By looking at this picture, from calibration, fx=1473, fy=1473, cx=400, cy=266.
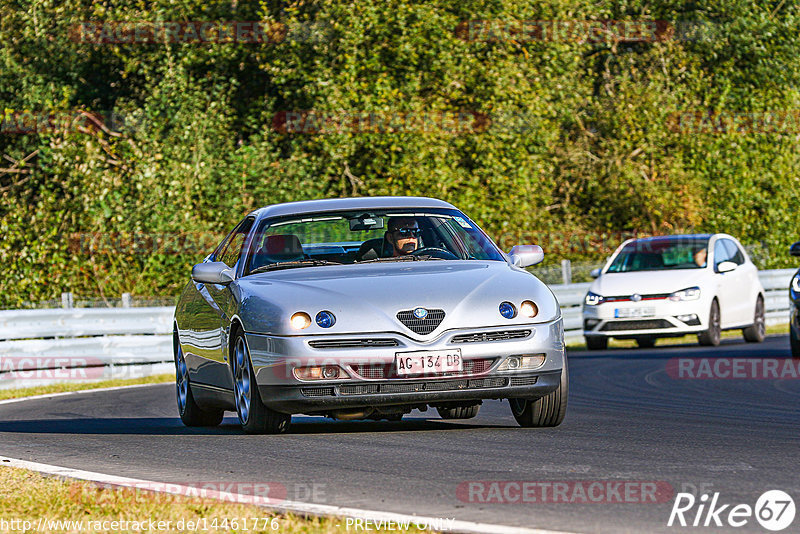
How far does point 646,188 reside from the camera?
35.4 metres

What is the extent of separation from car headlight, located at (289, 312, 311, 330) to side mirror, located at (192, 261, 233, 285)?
3.87 feet

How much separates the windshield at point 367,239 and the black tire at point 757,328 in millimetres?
12524

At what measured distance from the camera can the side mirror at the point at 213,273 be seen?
9547 millimetres

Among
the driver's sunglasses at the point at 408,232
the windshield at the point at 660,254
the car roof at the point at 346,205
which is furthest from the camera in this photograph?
the windshield at the point at 660,254

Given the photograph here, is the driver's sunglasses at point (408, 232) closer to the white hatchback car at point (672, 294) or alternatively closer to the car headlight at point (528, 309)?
the car headlight at point (528, 309)

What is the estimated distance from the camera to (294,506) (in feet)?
20.2

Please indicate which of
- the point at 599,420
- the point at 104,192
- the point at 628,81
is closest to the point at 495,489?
the point at 599,420

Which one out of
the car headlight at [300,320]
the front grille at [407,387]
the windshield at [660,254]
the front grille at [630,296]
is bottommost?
the front grille at [630,296]

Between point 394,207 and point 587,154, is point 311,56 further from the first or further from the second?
point 394,207

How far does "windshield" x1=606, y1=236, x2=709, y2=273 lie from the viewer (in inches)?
834

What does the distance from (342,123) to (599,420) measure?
18972 mm

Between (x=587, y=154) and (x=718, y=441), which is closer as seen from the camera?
(x=718, y=441)
